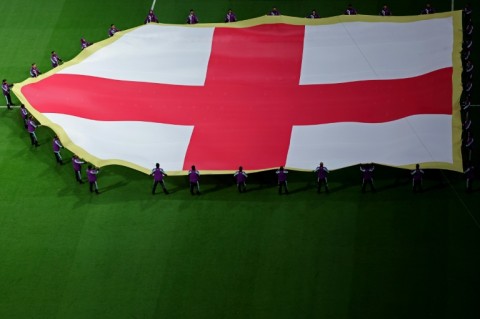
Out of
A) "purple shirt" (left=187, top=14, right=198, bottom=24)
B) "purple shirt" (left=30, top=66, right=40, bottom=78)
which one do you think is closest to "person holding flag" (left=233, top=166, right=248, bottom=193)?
"purple shirt" (left=187, top=14, right=198, bottom=24)

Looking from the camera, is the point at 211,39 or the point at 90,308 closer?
the point at 90,308

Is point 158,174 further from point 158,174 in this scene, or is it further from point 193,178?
point 193,178

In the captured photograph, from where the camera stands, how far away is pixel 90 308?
24.7 m

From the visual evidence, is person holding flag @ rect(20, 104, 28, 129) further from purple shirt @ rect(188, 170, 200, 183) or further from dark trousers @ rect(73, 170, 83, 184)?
purple shirt @ rect(188, 170, 200, 183)

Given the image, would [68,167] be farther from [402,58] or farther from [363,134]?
[402,58]

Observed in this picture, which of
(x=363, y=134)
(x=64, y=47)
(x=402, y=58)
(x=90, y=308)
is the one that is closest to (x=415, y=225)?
(x=363, y=134)

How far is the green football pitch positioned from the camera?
80.4 feet

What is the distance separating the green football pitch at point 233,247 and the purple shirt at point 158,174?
675 millimetres

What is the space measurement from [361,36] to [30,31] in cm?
1250

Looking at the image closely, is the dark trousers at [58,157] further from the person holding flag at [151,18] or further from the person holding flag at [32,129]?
the person holding flag at [151,18]

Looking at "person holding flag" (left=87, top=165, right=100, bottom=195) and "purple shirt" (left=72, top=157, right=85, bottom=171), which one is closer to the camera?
"person holding flag" (left=87, top=165, right=100, bottom=195)

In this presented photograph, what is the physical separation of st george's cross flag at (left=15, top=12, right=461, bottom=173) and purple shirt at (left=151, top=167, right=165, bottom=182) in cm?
58

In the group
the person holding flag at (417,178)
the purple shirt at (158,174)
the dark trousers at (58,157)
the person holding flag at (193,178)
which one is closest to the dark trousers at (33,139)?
the dark trousers at (58,157)

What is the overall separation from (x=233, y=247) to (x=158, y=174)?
10.4 feet
